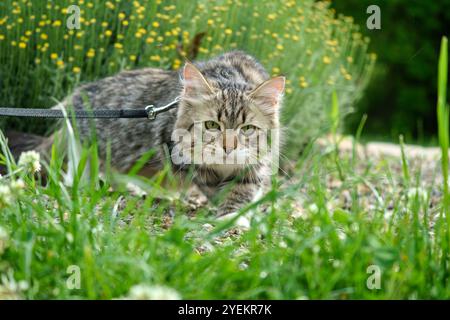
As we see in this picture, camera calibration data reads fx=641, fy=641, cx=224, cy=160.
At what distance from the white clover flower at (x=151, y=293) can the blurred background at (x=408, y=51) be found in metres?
7.62

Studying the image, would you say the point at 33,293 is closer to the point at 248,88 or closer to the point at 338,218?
the point at 338,218

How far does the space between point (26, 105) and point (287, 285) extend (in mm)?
3125

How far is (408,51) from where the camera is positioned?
9.47m

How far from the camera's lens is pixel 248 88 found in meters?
3.38

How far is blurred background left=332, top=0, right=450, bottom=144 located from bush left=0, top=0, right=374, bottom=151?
405 cm

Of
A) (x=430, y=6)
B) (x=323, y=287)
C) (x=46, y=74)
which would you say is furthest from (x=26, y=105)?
(x=430, y=6)

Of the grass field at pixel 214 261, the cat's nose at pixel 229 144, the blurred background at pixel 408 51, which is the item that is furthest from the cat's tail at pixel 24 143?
the blurred background at pixel 408 51

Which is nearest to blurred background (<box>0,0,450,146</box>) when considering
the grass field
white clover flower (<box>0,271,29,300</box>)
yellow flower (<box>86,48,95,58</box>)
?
yellow flower (<box>86,48,95,58</box>)

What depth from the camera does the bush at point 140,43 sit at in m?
4.44

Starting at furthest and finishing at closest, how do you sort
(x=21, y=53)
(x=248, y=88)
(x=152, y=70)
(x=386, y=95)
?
(x=386, y=95) → (x=21, y=53) → (x=152, y=70) → (x=248, y=88)

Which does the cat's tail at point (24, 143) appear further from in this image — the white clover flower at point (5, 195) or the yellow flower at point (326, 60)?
the yellow flower at point (326, 60)

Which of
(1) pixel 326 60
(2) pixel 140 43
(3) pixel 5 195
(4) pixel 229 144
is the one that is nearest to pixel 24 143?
(2) pixel 140 43

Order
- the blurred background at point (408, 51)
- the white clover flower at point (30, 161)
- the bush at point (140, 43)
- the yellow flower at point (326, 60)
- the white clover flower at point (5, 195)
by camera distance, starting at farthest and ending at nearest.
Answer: the blurred background at point (408, 51), the yellow flower at point (326, 60), the bush at point (140, 43), the white clover flower at point (30, 161), the white clover flower at point (5, 195)

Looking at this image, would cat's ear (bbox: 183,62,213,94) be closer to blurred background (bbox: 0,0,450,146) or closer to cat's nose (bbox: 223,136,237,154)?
cat's nose (bbox: 223,136,237,154)
